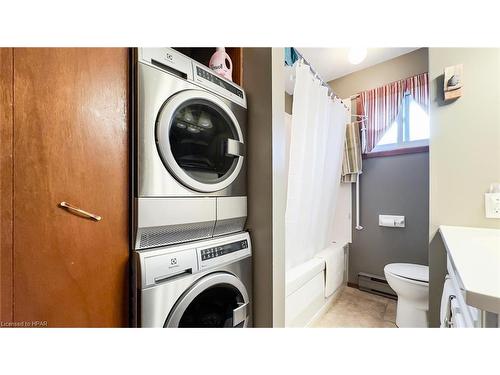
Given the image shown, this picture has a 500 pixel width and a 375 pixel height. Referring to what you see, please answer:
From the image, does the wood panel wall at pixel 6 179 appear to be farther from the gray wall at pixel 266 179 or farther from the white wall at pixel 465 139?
the white wall at pixel 465 139

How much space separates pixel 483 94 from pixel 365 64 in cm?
121

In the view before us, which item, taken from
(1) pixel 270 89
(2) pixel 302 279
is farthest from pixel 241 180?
(2) pixel 302 279

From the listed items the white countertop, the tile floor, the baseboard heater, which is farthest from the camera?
the baseboard heater

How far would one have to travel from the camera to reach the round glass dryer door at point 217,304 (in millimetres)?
720

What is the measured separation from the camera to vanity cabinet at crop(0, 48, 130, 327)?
1.41ft

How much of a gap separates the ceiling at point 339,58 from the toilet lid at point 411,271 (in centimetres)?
190


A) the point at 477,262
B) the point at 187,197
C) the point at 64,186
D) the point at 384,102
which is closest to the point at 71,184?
the point at 64,186

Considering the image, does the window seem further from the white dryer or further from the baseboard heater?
the white dryer

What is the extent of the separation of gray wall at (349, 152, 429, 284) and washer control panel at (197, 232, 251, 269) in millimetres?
1629

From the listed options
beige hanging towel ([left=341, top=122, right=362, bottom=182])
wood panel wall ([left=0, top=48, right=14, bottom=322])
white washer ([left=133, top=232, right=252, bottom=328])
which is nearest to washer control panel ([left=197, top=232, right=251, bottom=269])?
white washer ([left=133, top=232, right=252, bottom=328])

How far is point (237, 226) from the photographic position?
91 centimetres

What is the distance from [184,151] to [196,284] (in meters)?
0.49
